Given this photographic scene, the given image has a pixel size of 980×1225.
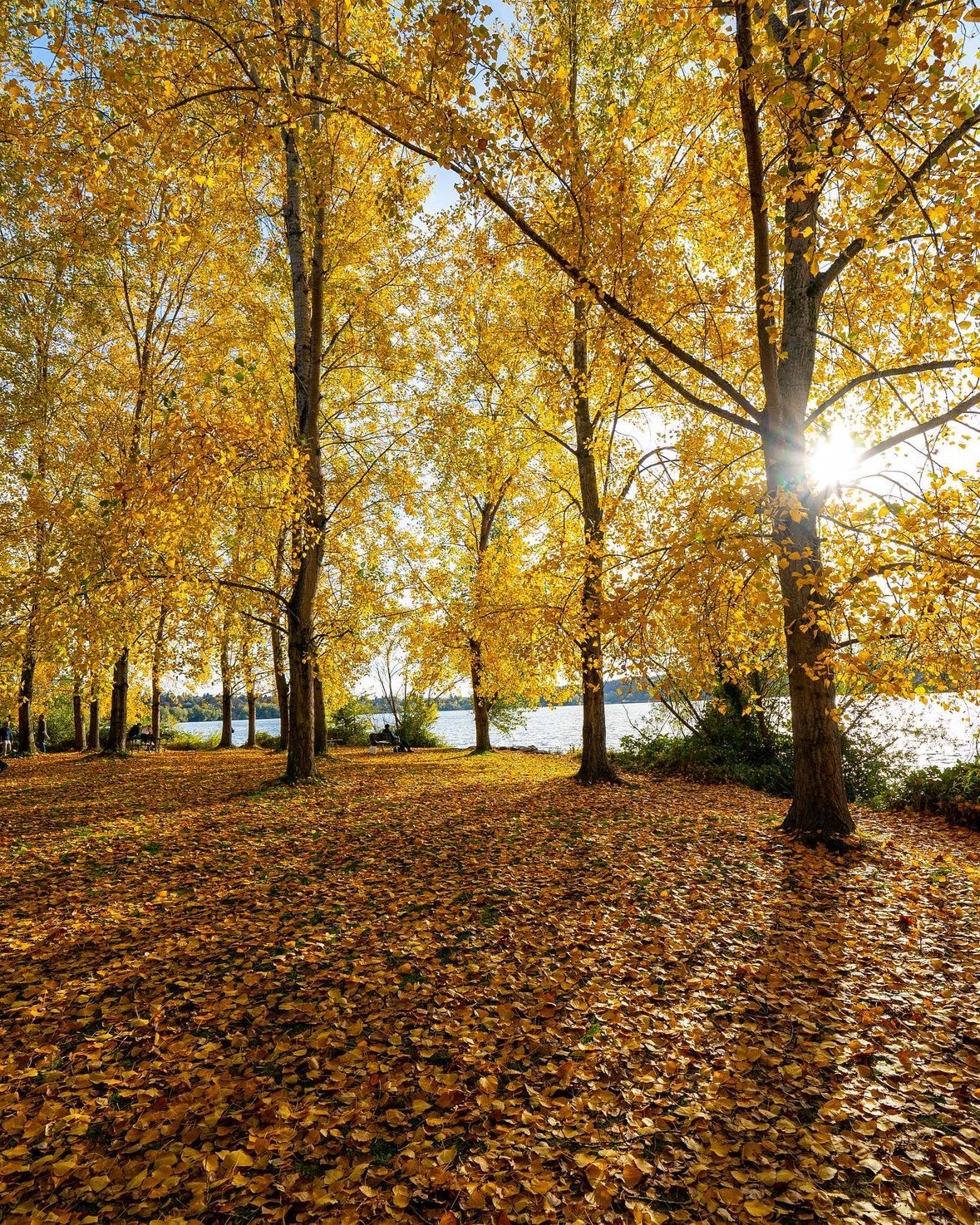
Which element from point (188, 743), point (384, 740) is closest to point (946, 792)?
point (384, 740)

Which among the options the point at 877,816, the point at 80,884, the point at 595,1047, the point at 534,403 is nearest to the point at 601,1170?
the point at 595,1047

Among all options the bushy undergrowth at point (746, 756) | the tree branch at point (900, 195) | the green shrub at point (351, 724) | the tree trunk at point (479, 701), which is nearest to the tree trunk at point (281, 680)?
the green shrub at point (351, 724)

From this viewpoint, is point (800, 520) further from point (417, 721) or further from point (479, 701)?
point (417, 721)

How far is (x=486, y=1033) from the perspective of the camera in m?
3.65

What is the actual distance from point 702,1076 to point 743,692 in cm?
1081

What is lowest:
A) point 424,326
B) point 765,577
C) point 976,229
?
point 765,577

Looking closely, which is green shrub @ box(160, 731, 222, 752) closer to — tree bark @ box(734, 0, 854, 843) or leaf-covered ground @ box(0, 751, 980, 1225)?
→ leaf-covered ground @ box(0, 751, 980, 1225)

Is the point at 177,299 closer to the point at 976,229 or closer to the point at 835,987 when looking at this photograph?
the point at 976,229

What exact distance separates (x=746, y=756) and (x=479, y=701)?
30.2 feet

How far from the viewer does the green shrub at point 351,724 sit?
2469 centimetres

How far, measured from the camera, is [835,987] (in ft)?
13.5

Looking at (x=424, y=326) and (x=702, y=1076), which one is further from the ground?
(x=424, y=326)

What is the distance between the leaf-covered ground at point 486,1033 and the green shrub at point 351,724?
17748 mm

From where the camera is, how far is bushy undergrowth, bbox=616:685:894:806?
1112 cm
